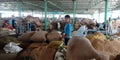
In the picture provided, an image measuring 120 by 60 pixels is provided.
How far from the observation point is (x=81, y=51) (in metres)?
3.19

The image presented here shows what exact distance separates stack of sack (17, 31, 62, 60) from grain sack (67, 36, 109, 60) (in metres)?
1.55

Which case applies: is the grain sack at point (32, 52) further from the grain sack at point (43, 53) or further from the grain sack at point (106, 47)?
the grain sack at point (106, 47)

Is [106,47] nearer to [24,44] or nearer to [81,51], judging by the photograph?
[81,51]

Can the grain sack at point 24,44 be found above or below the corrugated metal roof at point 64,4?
below

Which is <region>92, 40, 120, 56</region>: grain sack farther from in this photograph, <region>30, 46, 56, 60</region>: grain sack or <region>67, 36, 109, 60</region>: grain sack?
<region>67, 36, 109, 60</region>: grain sack

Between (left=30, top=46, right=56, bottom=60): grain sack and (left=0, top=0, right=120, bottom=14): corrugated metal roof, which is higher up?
(left=0, top=0, right=120, bottom=14): corrugated metal roof

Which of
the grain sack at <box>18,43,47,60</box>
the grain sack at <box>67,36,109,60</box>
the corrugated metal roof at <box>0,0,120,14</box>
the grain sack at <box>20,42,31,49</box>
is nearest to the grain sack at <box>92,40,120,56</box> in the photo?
the grain sack at <box>18,43,47,60</box>

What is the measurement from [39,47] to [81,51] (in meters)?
2.45

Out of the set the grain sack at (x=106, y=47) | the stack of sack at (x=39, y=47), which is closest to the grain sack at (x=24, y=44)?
the stack of sack at (x=39, y=47)

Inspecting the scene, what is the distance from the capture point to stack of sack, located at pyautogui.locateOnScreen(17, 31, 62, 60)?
492cm

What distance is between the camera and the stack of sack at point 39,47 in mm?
4918

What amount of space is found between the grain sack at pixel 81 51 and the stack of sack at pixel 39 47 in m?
1.55

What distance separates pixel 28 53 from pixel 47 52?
643mm

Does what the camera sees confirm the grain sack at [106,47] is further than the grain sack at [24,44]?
No
